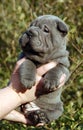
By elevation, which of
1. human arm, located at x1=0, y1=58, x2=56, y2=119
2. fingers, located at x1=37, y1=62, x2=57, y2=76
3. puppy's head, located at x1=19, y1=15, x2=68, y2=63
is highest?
puppy's head, located at x1=19, y1=15, x2=68, y2=63

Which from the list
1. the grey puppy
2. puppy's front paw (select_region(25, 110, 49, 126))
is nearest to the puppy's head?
the grey puppy

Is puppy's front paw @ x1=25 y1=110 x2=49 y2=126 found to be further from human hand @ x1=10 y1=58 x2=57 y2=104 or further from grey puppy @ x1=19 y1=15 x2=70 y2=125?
human hand @ x1=10 y1=58 x2=57 y2=104

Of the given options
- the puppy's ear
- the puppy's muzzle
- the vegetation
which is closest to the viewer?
the puppy's muzzle

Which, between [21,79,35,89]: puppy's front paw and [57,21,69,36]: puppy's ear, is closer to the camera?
[21,79,35,89]: puppy's front paw

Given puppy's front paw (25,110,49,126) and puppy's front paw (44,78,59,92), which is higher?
puppy's front paw (44,78,59,92)

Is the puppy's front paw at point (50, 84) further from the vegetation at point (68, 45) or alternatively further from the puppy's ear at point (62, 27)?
the vegetation at point (68, 45)

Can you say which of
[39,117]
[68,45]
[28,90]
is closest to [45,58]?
[28,90]

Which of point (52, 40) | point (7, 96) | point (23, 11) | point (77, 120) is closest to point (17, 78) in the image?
point (7, 96)
